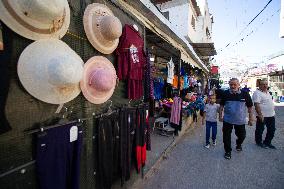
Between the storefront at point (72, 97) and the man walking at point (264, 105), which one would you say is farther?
the man walking at point (264, 105)

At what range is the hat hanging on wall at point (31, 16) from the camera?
1896 millimetres

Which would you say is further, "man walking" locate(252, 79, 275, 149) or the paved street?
"man walking" locate(252, 79, 275, 149)

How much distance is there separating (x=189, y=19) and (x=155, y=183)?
15.6m

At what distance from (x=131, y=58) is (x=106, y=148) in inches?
57.1

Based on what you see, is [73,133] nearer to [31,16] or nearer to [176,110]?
[31,16]

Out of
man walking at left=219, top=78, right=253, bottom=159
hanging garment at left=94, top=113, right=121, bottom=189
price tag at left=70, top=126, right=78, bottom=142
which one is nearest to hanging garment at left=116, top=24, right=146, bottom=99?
hanging garment at left=94, top=113, right=121, bottom=189

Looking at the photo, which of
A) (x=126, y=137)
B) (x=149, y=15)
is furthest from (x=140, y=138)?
(x=149, y=15)

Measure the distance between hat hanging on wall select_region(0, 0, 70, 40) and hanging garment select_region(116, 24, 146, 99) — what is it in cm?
150

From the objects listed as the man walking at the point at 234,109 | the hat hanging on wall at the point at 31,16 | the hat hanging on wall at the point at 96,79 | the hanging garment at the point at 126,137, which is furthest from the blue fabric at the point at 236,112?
the hat hanging on wall at the point at 31,16

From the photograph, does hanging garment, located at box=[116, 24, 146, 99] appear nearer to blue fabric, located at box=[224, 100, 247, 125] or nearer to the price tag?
the price tag

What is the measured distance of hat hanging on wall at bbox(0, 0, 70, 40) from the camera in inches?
74.7

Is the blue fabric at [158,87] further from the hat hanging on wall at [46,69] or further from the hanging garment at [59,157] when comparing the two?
the hat hanging on wall at [46,69]

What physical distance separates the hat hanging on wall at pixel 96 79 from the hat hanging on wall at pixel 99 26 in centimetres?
21

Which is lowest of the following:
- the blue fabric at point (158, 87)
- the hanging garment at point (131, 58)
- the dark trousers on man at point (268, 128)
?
the dark trousers on man at point (268, 128)
